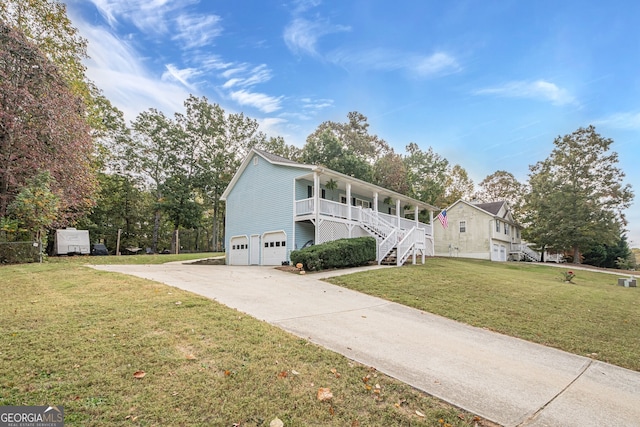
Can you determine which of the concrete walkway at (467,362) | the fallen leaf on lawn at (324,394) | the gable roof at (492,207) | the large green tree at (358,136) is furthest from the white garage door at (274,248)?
the gable roof at (492,207)

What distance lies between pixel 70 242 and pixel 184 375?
2514 cm

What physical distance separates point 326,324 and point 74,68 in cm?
2334

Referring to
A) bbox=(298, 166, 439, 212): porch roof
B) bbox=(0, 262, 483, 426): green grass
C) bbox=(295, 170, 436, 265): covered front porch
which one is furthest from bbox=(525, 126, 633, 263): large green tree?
bbox=(0, 262, 483, 426): green grass

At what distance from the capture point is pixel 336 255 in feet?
43.4

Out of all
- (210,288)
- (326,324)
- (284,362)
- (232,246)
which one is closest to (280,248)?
(232,246)

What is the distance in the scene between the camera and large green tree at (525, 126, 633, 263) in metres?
29.6

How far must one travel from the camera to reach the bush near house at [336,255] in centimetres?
1276

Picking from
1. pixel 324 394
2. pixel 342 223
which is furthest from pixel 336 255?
pixel 324 394

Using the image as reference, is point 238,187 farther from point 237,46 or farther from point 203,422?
point 203,422

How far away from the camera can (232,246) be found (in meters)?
21.0

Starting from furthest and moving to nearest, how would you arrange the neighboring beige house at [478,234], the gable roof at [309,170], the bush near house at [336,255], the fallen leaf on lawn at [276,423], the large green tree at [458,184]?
the large green tree at [458,184] → the neighboring beige house at [478,234] → the gable roof at [309,170] → the bush near house at [336,255] → the fallen leaf on lawn at [276,423]

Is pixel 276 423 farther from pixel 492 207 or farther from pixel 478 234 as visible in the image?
pixel 492 207

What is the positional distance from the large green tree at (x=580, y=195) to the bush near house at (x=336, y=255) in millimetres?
26372

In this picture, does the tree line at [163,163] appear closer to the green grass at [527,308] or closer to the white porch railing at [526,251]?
the white porch railing at [526,251]
